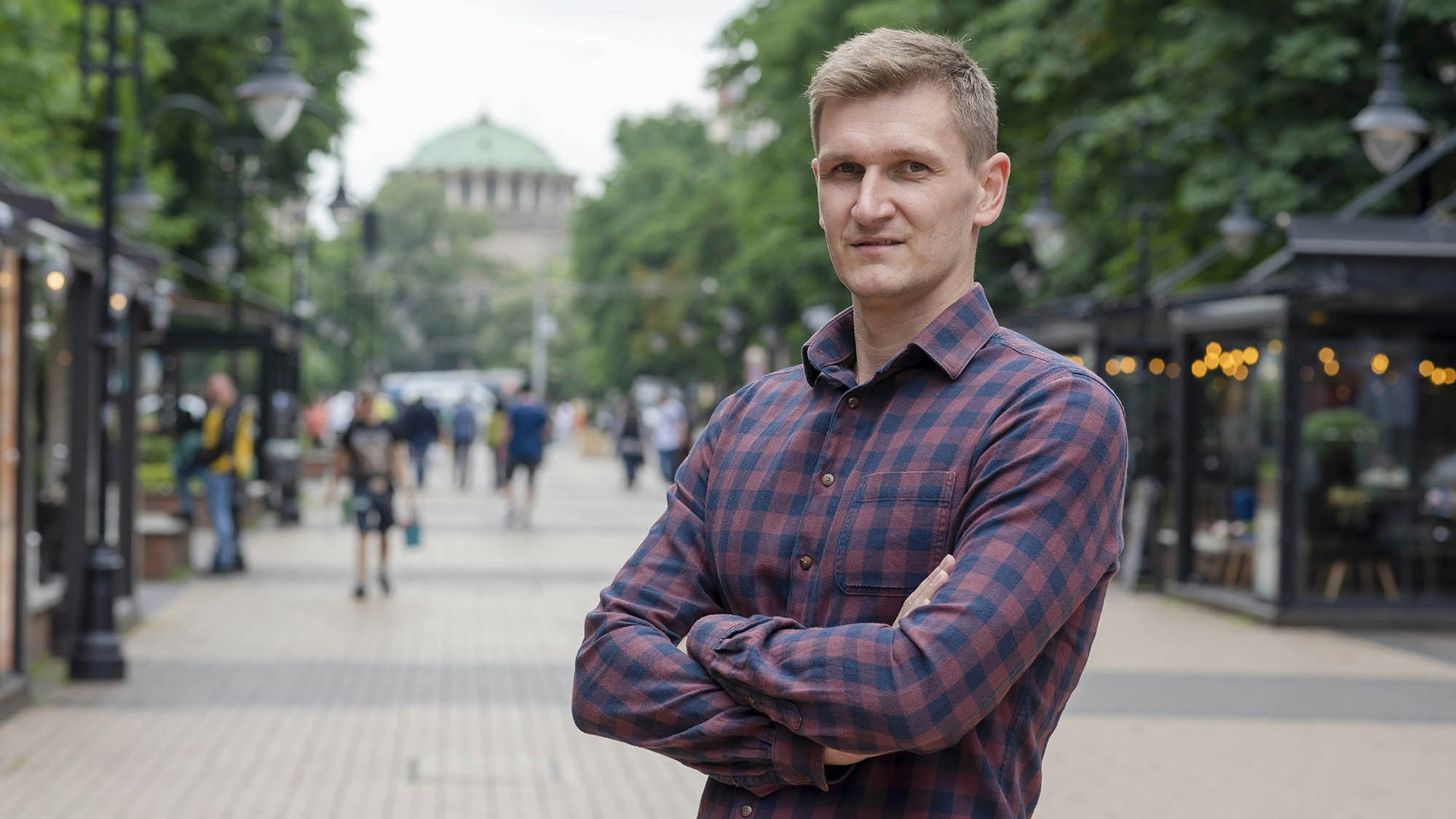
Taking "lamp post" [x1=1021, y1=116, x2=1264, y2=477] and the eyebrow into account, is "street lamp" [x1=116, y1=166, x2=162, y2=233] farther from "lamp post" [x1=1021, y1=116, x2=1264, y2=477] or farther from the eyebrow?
the eyebrow

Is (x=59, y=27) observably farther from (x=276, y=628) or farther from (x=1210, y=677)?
(x=1210, y=677)

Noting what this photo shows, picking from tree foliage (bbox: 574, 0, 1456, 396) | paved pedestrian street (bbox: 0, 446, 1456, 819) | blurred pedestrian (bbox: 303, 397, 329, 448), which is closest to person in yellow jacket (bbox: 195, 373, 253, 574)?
paved pedestrian street (bbox: 0, 446, 1456, 819)

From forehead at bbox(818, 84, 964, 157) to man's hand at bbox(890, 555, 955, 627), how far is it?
52 centimetres

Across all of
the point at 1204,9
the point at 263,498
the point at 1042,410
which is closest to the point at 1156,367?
the point at 1204,9

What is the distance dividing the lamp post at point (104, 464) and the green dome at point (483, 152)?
155778 millimetres

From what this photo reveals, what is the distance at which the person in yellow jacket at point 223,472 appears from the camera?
731 inches

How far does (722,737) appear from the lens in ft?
7.84

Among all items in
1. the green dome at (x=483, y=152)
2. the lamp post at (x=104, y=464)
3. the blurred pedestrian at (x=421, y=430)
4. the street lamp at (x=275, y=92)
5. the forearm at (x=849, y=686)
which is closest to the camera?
the forearm at (x=849, y=686)

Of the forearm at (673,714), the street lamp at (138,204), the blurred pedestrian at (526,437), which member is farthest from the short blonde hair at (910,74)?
the blurred pedestrian at (526,437)

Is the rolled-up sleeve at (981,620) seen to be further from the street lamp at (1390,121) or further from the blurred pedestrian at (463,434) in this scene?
the blurred pedestrian at (463,434)

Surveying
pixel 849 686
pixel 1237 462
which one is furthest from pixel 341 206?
pixel 849 686

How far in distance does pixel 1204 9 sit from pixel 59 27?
47.3 ft

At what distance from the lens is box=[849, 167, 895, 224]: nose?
2463 millimetres

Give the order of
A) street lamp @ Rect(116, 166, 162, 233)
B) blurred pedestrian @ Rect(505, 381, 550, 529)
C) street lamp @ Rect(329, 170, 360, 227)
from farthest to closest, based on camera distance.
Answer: street lamp @ Rect(329, 170, 360, 227)
blurred pedestrian @ Rect(505, 381, 550, 529)
street lamp @ Rect(116, 166, 162, 233)
